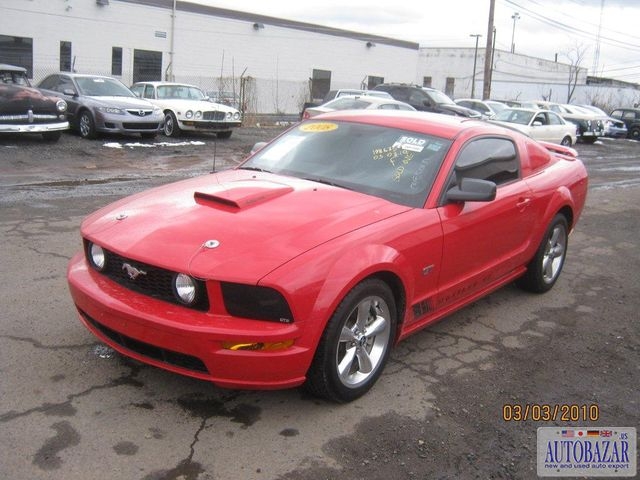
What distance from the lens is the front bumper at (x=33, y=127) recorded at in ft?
41.8

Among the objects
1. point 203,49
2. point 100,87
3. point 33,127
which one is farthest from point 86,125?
point 203,49

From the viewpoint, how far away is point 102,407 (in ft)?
10.9

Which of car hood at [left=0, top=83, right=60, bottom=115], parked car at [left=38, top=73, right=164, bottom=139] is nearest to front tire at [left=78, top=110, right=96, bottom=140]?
parked car at [left=38, top=73, right=164, bottom=139]

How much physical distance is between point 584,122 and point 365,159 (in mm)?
25065

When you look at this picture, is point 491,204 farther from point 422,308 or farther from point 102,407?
point 102,407

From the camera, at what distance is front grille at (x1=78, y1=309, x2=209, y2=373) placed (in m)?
3.18

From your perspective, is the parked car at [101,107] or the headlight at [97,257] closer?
the headlight at [97,257]

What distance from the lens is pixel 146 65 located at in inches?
1206

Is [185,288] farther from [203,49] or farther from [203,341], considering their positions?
[203,49]

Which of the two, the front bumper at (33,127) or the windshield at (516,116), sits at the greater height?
the windshield at (516,116)

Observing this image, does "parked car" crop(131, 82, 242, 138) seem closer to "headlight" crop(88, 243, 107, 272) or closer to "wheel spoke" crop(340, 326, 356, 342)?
"headlight" crop(88, 243, 107, 272)

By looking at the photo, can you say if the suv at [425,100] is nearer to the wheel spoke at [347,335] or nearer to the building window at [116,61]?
the building window at [116,61]

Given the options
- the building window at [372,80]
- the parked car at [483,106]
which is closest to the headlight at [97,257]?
the parked car at [483,106]

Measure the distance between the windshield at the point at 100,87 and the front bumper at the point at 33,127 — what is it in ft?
6.05
